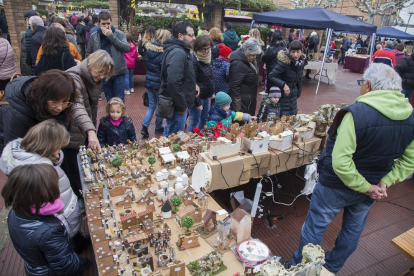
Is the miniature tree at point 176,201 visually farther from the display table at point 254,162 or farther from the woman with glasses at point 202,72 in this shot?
the woman with glasses at point 202,72

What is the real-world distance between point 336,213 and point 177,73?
2.22m

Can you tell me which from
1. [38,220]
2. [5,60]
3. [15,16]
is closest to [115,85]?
[5,60]

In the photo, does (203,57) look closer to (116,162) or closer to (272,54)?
(116,162)

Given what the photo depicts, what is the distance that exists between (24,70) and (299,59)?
4.70m

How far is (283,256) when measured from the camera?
2787 mm

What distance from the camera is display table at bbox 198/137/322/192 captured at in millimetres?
2508

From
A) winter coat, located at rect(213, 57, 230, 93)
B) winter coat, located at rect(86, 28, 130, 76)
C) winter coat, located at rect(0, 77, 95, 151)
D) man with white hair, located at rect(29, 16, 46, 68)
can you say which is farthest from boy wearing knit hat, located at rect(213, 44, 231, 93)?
winter coat, located at rect(0, 77, 95, 151)

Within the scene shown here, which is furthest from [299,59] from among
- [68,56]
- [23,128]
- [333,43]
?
[333,43]

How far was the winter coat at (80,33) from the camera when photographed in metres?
8.08

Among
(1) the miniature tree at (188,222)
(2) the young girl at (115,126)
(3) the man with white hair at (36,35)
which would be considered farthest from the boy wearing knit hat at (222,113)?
(3) the man with white hair at (36,35)

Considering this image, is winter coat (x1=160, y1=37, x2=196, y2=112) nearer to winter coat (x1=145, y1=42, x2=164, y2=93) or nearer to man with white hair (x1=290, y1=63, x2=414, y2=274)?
winter coat (x1=145, y1=42, x2=164, y2=93)

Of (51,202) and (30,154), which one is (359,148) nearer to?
(51,202)

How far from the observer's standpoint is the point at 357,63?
12688 mm

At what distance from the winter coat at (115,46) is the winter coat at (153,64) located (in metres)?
0.40
